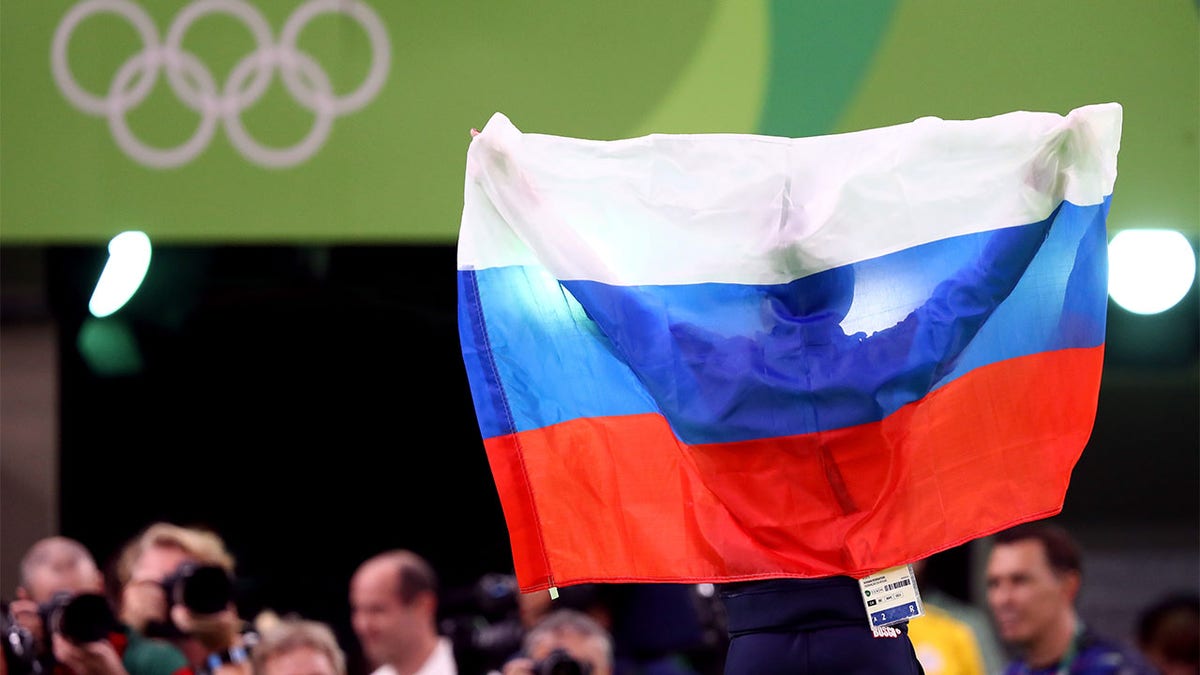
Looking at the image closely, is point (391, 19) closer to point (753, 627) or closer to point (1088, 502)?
point (753, 627)

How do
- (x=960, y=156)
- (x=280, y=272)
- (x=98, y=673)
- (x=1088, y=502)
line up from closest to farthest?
(x=960, y=156), (x=98, y=673), (x=280, y=272), (x=1088, y=502)

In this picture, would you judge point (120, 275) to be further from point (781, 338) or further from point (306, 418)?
point (781, 338)

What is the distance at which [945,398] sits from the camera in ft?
10.8

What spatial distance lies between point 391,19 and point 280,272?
318 cm

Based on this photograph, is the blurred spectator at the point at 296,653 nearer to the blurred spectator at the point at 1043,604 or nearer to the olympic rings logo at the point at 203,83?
the olympic rings logo at the point at 203,83

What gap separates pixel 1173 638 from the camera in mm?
6301

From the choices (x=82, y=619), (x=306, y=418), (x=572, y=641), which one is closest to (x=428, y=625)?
(x=572, y=641)

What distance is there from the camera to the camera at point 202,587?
4535mm

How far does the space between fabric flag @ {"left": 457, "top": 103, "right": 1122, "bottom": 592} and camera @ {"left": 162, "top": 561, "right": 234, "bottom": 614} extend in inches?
57.1

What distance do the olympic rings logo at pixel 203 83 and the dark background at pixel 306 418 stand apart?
2.87 meters

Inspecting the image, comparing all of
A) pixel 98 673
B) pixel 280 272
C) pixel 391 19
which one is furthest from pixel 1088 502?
pixel 98 673

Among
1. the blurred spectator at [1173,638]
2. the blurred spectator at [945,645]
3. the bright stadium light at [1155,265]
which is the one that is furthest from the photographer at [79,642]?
the blurred spectator at [1173,638]

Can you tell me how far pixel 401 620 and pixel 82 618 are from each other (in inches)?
48.0

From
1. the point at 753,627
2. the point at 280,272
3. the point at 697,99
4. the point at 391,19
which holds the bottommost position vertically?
the point at 753,627
